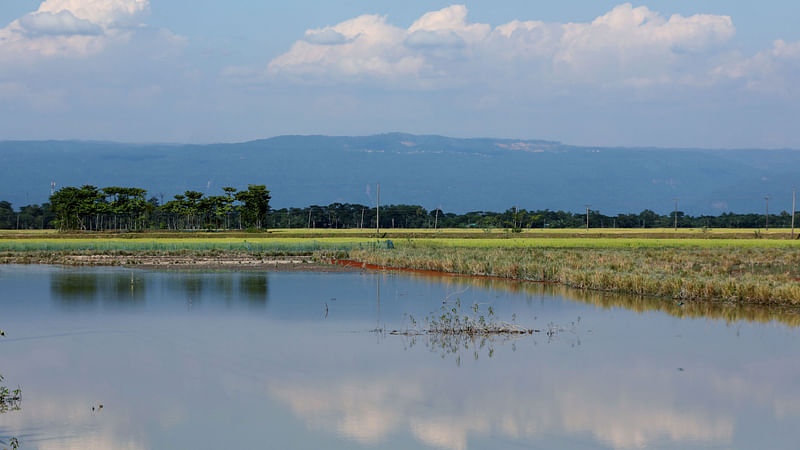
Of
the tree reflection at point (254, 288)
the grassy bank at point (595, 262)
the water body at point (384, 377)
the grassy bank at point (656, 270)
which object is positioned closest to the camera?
the water body at point (384, 377)

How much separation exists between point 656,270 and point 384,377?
66.9 ft

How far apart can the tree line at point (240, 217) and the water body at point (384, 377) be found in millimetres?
65370

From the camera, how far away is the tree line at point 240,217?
99250 mm

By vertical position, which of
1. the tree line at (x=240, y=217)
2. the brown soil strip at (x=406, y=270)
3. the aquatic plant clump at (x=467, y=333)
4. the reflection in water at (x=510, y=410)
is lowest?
the reflection in water at (x=510, y=410)

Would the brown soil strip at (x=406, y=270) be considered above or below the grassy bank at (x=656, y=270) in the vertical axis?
below

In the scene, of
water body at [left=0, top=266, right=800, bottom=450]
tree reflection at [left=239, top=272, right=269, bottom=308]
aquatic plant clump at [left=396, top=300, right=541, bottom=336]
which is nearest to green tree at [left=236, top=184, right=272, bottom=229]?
tree reflection at [left=239, top=272, right=269, bottom=308]

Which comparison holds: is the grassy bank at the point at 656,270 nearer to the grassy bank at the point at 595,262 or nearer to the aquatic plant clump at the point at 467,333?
the grassy bank at the point at 595,262

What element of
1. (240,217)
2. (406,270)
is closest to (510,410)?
(406,270)

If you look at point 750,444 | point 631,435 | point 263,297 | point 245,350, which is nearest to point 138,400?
point 245,350

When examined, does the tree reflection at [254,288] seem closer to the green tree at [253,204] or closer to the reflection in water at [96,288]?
the reflection in water at [96,288]

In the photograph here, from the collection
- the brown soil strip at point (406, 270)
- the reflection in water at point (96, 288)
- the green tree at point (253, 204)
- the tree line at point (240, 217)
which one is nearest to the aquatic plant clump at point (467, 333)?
the reflection in water at point (96, 288)

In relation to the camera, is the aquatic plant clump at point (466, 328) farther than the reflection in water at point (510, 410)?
Yes

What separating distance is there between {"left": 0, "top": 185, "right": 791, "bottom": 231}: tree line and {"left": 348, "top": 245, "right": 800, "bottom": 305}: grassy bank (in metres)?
44.4

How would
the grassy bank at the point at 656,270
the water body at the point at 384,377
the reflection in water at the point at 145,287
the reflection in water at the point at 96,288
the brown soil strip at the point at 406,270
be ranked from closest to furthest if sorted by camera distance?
the water body at the point at 384,377, the grassy bank at the point at 656,270, the reflection in water at the point at 96,288, the reflection in water at the point at 145,287, the brown soil strip at the point at 406,270
